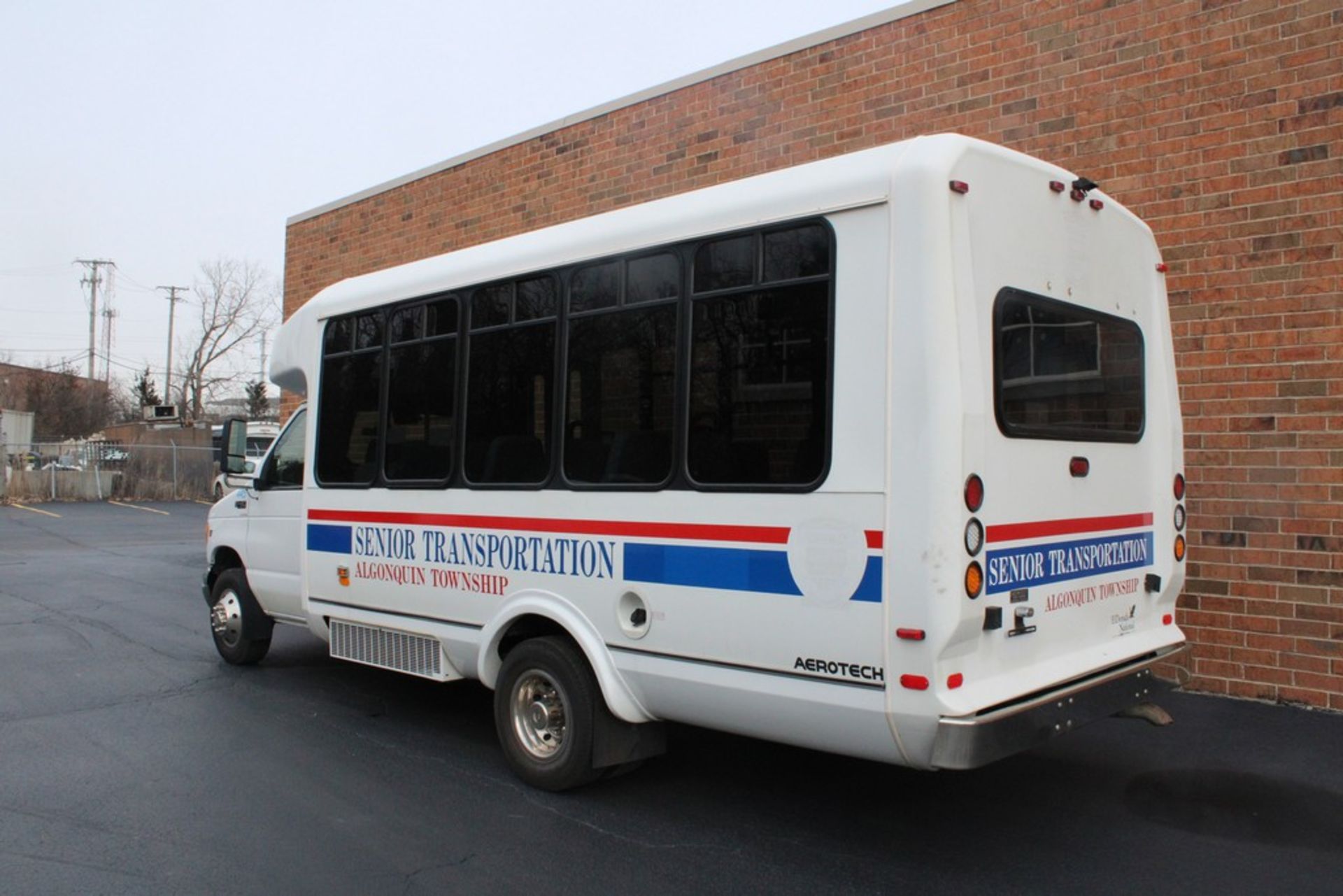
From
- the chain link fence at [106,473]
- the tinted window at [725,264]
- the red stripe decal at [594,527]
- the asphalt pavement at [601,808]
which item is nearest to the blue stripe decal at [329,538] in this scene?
the red stripe decal at [594,527]

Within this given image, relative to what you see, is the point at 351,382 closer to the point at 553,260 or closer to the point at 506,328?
the point at 506,328

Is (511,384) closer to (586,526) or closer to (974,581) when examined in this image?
(586,526)

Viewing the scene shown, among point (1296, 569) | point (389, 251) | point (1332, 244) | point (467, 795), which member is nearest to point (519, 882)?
point (467, 795)

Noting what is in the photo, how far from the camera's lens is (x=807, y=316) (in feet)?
13.8

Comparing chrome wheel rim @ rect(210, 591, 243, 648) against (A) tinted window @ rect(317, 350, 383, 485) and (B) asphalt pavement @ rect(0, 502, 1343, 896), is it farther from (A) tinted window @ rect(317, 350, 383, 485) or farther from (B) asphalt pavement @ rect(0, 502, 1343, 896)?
(A) tinted window @ rect(317, 350, 383, 485)

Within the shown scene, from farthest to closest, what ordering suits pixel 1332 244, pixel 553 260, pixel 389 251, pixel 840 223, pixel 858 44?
1. pixel 389 251
2. pixel 858 44
3. pixel 1332 244
4. pixel 553 260
5. pixel 840 223

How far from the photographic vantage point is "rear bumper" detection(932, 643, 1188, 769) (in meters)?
3.73

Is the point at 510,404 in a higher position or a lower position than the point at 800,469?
higher

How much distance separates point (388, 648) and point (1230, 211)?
5.84 m

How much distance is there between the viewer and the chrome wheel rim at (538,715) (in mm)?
5188

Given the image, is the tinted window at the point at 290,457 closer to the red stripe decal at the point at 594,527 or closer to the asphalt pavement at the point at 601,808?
the red stripe decal at the point at 594,527

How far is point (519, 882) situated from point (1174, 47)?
646 cm

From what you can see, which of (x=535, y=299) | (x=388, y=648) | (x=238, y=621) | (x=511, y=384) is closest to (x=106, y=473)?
(x=238, y=621)

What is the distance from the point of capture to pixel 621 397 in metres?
4.97
